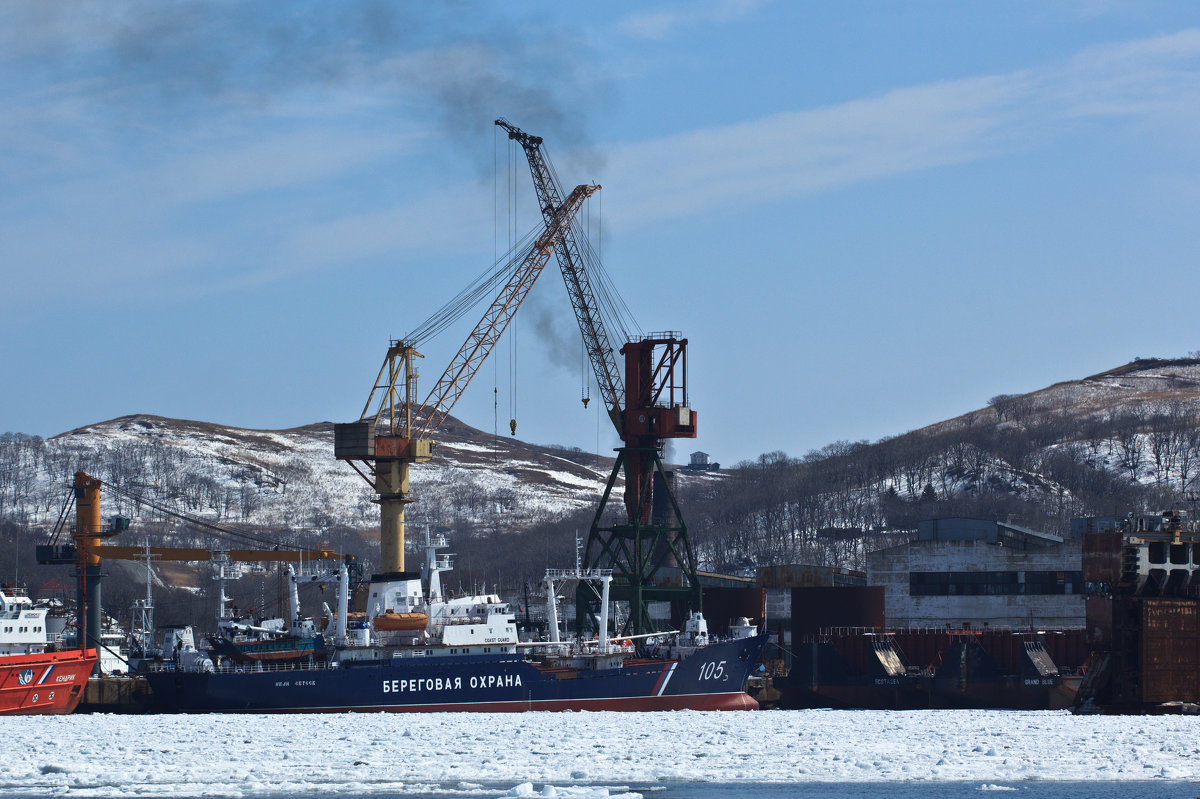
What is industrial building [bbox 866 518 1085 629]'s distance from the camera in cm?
8262

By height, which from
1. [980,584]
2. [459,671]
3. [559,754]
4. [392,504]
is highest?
[392,504]

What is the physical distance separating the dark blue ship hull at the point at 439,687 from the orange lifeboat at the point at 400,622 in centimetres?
160

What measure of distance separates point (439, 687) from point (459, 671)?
106 cm

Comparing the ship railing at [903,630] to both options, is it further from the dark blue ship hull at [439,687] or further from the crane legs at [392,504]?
the crane legs at [392,504]

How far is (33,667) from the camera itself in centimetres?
6184

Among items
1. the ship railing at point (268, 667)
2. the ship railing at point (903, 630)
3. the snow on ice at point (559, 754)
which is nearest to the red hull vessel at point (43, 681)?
the ship railing at point (268, 667)

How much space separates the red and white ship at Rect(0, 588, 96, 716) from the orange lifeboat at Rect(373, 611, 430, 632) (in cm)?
1372

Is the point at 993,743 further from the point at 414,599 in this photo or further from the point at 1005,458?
the point at 1005,458

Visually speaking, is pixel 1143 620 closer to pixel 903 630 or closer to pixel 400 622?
pixel 903 630

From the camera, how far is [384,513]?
76250mm

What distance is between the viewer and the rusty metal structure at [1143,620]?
5797 centimetres

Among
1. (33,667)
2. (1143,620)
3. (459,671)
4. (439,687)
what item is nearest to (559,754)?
(459,671)

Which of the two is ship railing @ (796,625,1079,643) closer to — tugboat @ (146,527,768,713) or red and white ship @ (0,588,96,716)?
tugboat @ (146,527,768,713)


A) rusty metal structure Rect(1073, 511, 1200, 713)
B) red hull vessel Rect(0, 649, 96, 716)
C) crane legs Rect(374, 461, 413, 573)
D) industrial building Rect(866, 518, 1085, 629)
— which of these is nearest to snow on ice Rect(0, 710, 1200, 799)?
rusty metal structure Rect(1073, 511, 1200, 713)
